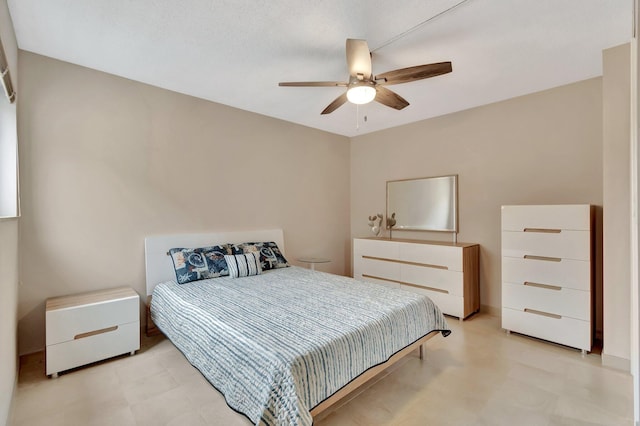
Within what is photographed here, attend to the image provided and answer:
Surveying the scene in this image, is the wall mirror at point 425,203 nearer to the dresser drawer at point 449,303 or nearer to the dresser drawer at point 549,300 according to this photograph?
the dresser drawer at point 449,303

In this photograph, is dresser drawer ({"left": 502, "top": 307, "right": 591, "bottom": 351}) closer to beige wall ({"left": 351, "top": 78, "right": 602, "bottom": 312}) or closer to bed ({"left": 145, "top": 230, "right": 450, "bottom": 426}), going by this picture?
beige wall ({"left": 351, "top": 78, "right": 602, "bottom": 312})

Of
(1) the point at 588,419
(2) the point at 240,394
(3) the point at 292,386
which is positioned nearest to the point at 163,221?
(2) the point at 240,394

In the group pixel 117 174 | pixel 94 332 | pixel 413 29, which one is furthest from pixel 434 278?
pixel 117 174

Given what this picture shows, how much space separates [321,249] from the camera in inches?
183

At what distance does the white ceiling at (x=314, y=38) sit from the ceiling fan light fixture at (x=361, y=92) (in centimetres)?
36

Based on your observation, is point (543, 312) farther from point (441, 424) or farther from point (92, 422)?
point (92, 422)

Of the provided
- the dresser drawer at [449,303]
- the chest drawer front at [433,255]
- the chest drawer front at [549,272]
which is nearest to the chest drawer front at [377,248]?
the chest drawer front at [433,255]

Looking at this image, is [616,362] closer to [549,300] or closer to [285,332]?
[549,300]

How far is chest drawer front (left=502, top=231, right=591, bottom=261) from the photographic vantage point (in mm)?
2512

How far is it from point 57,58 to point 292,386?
3.22 meters

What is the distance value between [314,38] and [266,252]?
2.33m

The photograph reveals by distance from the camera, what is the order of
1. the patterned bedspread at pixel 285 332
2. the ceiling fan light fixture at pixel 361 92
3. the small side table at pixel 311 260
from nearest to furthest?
the patterned bedspread at pixel 285 332 → the ceiling fan light fixture at pixel 361 92 → the small side table at pixel 311 260

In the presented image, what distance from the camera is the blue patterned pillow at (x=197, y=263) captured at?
2.89 m

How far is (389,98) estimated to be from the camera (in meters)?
2.44
